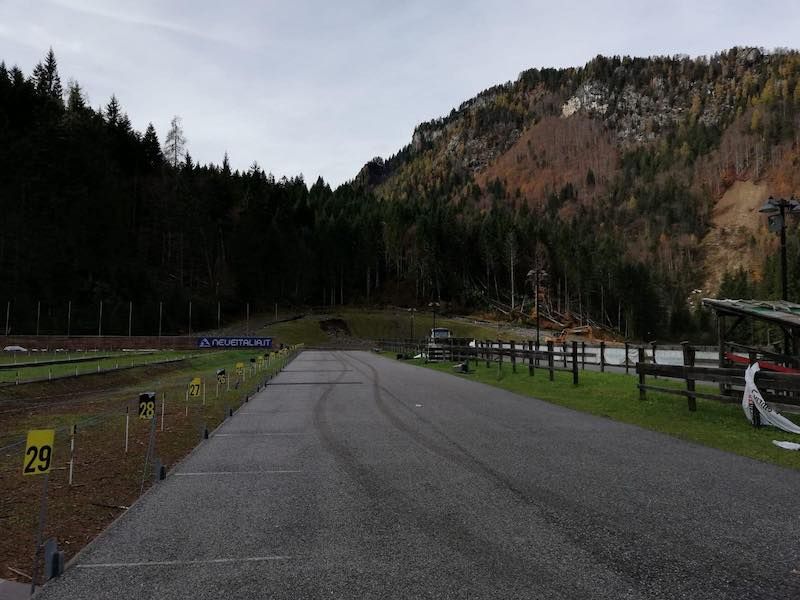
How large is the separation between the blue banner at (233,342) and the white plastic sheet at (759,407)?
68.0 metres

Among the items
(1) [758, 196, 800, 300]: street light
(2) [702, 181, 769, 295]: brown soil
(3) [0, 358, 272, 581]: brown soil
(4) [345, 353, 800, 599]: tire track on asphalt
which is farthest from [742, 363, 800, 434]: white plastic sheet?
(2) [702, 181, 769, 295]: brown soil

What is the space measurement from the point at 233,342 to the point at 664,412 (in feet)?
221

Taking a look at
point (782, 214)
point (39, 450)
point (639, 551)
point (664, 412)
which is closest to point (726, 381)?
point (664, 412)

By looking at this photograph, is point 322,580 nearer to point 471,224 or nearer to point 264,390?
point 264,390

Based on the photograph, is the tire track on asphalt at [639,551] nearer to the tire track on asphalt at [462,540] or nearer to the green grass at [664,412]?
the tire track on asphalt at [462,540]

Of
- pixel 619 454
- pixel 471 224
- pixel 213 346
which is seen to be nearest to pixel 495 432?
pixel 619 454

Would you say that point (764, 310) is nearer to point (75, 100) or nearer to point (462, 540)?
point (462, 540)

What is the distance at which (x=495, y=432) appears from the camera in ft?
37.3

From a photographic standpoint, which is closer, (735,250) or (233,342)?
(233,342)

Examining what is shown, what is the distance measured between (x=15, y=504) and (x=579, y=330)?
83320 mm

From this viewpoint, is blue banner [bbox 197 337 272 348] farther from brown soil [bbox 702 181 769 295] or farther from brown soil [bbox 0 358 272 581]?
brown soil [bbox 702 181 769 295]

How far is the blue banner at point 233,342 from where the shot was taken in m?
71.5

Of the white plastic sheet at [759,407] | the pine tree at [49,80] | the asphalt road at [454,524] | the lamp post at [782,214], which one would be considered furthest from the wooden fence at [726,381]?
the pine tree at [49,80]

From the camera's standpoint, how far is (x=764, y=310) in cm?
1536
